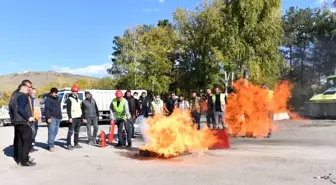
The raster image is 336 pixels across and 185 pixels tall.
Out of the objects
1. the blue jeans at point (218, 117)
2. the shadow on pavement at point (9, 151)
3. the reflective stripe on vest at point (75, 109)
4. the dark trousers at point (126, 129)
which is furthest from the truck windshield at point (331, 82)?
the shadow on pavement at point (9, 151)

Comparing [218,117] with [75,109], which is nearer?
[75,109]

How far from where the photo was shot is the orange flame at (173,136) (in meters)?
9.59

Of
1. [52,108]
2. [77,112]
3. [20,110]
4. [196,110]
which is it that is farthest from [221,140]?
[20,110]

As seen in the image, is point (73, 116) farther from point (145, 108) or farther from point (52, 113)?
point (145, 108)

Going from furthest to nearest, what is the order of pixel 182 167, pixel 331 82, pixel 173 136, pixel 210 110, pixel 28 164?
pixel 331 82 < pixel 210 110 < pixel 173 136 < pixel 28 164 < pixel 182 167

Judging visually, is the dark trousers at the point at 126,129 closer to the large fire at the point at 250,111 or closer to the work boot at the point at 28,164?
the work boot at the point at 28,164

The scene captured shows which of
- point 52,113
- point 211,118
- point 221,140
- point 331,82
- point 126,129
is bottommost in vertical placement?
point 221,140

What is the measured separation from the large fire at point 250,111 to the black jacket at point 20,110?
8.52 metres

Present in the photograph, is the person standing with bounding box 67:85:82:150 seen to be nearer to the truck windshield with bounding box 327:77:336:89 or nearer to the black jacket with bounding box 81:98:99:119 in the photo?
the black jacket with bounding box 81:98:99:119

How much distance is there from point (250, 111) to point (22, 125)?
9154 millimetres

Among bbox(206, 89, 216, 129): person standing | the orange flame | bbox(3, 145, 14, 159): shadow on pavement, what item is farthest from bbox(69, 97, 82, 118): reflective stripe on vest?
bbox(206, 89, 216, 129): person standing

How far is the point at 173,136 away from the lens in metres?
9.63

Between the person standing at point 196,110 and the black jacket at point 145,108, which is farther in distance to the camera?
the black jacket at point 145,108

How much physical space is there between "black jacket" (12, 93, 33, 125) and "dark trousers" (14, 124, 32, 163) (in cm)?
14
